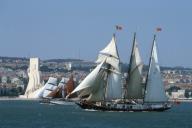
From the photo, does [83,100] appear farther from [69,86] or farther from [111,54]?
[69,86]

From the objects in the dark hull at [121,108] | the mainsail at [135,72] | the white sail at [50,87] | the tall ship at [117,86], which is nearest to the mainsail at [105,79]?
the tall ship at [117,86]

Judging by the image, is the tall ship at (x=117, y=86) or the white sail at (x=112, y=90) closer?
the tall ship at (x=117, y=86)

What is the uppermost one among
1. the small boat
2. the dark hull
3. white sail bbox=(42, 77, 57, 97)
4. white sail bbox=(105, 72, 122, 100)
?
white sail bbox=(42, 77, 57, 97)

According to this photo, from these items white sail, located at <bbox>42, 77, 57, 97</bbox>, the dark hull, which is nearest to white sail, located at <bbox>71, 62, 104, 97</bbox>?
the dark hull

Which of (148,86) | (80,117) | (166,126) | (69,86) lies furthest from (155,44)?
(69,86)

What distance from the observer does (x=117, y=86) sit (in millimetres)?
94312

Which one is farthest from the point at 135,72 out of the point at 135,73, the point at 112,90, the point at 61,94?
the point at 61,94

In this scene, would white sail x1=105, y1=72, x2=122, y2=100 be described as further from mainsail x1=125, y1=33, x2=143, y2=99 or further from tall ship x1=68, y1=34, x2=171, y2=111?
mainsail x1=125, y1=33, x2=143, y2=99

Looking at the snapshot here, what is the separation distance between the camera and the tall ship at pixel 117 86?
3644 inches

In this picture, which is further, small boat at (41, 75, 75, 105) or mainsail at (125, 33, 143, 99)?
small boat at (41, 75, 75, 105)

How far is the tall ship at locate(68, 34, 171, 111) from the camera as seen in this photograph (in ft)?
304

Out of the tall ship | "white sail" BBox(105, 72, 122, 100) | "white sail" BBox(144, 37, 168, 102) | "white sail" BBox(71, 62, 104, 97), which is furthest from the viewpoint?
"white sail" BBox(105, 72, 122, 100)

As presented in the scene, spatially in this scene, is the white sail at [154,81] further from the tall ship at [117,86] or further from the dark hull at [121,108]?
the dark hull at [121,108]

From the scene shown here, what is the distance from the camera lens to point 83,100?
94375 mm
